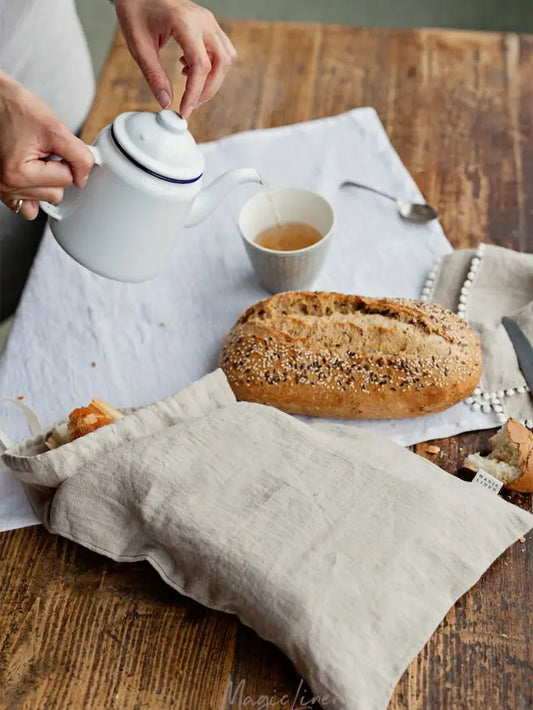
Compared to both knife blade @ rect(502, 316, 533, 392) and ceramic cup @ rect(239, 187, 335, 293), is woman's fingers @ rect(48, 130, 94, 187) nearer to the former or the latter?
ceramic cup @ rect(239, 187, 335, 293)

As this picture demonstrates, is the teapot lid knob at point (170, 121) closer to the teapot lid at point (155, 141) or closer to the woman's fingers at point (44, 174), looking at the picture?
the teapot lid at point (155, 141)

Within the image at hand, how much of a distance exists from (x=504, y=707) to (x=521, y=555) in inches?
7.7

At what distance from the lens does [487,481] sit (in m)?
1.06

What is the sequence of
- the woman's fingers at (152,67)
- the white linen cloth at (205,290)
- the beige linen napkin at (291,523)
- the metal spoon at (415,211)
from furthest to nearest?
the metal spoon at (415,211) → the white linen cloth at (205,290) → the woman's fingers at (152,67) → the beige linen napkin at (291,523)

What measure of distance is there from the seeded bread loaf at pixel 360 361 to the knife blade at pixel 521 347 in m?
0.08

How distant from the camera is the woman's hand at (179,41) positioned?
113 centimetres

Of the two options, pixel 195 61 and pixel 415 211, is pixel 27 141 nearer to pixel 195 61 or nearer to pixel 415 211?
pixel 195 61

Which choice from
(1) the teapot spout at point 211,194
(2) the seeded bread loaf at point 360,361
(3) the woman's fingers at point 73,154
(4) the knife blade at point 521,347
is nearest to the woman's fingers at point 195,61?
(1) the teapot spout at point 211,194

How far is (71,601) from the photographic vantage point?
1.00 m

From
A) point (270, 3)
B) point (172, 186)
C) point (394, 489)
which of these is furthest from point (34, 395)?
point (270, 3)

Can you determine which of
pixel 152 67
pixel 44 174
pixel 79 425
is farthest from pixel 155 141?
pixel 79 425

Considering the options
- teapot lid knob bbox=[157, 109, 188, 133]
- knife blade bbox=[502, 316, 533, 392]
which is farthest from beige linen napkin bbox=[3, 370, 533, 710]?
teapot lid knob bbox=[157, 109, 188, 133]

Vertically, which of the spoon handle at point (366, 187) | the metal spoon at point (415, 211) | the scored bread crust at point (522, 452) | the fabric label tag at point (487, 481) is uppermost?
the spoon handle at point (366, 187)

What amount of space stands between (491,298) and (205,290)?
50cm
